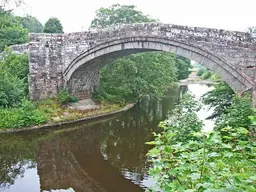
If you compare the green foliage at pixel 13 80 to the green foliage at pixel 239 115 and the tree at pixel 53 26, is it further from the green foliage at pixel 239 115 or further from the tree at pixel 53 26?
the green foliage at pixel 239 115

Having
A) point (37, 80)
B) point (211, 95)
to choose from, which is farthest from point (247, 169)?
point (37, 80)

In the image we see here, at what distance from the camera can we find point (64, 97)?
1539 centimetres

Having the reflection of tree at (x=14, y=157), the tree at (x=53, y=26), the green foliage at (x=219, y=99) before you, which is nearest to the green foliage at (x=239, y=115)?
the green foliage at (x=219, y=99)

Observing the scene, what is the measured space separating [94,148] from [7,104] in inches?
194

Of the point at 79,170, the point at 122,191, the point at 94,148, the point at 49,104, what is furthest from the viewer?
the point at 49,104

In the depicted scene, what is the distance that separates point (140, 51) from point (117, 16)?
509 centimetres

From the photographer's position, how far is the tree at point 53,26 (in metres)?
25.2

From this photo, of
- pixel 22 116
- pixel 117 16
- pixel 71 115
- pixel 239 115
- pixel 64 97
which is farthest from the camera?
pixel 117 16

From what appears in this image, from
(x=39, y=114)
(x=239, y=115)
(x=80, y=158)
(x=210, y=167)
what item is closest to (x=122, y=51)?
(x=39, y=114)

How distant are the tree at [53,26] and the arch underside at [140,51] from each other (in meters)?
9.42

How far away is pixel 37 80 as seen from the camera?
1523cm

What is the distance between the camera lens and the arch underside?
33.9 ft

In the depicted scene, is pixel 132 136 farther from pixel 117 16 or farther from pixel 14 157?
pixel 117 16

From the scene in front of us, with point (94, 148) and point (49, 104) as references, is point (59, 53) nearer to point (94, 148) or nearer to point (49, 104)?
point (49, 104)
